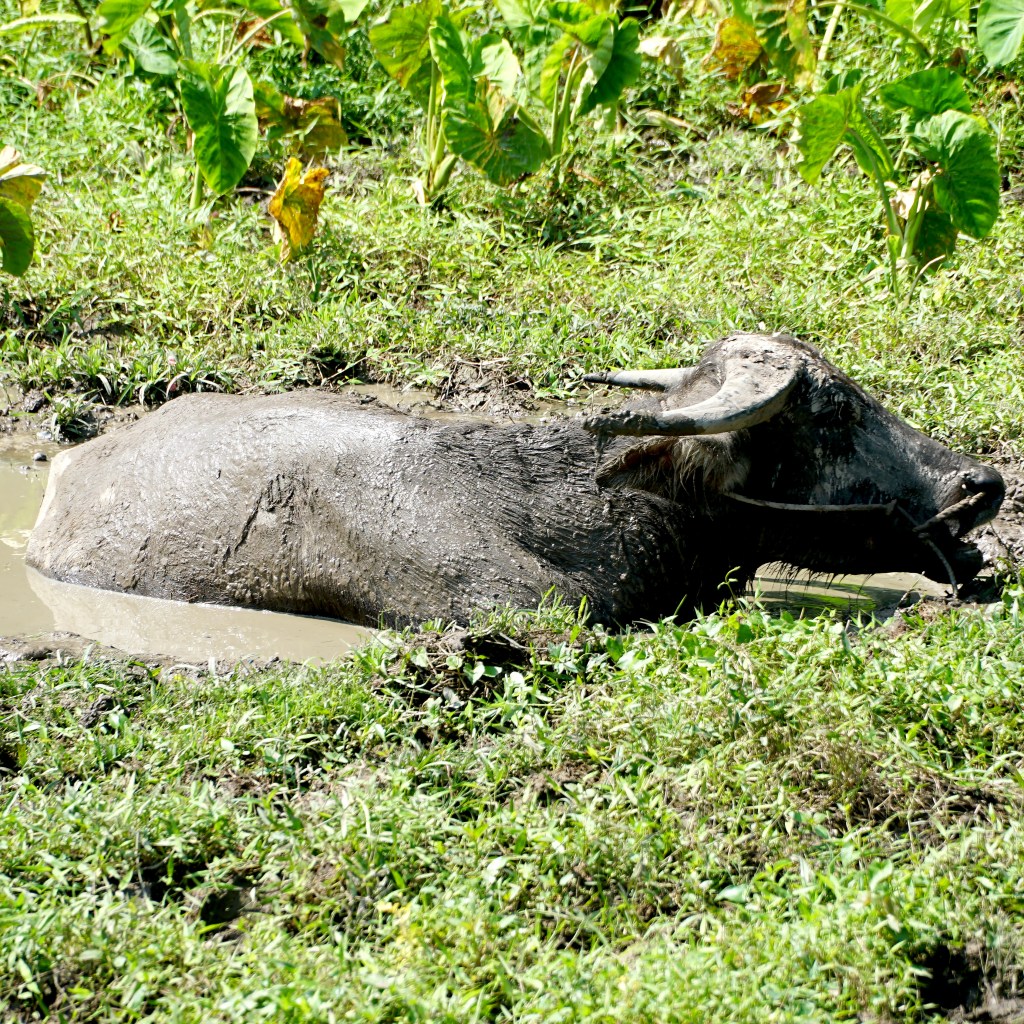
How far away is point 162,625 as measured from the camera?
15.8 feet

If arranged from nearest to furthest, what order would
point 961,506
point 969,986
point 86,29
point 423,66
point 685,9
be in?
point 969,986
point 961,506
point 423,66
point 685,9
point 86,29

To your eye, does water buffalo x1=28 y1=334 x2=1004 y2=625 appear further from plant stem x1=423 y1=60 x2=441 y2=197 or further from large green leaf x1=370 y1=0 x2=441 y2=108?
large green leaf x1=370 y1=0 x2=441 y2=108

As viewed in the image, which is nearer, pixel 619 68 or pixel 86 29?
pixel 619 68

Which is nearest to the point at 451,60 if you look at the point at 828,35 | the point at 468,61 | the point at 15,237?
the point at 468,61

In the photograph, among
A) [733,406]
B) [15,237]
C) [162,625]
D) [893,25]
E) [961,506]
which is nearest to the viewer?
[733,406]

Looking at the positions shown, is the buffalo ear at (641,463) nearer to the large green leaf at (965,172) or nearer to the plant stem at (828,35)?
the large green leaf at (965,172)

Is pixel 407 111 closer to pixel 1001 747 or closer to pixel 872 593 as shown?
pixel 872 593

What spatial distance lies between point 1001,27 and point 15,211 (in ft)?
17.6

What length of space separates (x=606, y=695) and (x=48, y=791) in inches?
57.7

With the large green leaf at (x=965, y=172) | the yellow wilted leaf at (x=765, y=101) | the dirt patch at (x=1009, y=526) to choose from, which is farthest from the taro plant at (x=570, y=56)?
the dirt patch at (x=1009, y=526)

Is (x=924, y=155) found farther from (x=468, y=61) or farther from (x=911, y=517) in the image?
(x=911, y=517)

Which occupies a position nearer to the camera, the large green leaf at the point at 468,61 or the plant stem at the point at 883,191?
the plant stem at the point at 883,191

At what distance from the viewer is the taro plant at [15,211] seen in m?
6.83

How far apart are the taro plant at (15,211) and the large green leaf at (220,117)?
0.91 m
